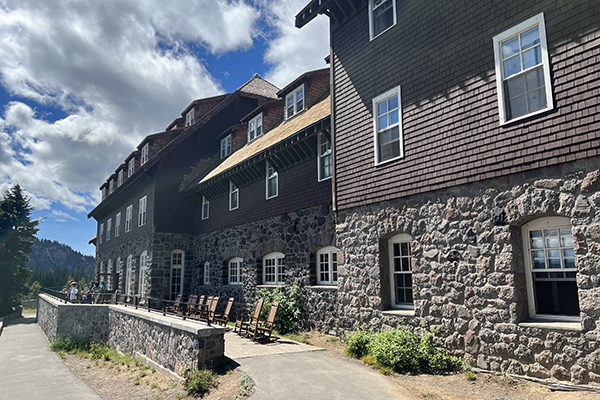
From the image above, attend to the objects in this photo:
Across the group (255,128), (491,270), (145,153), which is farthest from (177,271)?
(491,270)

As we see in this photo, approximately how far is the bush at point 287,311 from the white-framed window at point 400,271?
402 cm

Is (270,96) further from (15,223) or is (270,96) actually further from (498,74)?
(15,223)

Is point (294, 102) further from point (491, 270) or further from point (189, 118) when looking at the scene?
point (491, 270)

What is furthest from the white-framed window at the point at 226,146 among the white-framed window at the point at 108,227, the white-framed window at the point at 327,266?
the white-framed window at the point at 108,227

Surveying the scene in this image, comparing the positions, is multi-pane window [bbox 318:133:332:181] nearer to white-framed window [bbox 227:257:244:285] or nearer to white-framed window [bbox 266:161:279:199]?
white-framed window [bbox 266:161:279:199]

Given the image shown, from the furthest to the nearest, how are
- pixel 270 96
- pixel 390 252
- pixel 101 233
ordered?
pixel 101 233 < pixel 270 96 < pixel 390 252

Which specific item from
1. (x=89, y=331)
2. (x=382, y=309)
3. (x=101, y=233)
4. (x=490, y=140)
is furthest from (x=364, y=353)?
(x=101, y=233)

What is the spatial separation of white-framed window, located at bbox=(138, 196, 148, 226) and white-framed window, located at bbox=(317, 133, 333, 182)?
13.1 m

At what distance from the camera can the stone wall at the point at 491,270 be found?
605 centimetres

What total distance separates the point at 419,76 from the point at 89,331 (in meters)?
17.6

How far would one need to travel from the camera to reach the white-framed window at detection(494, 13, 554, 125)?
685cm

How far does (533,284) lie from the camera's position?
6898 millimetres

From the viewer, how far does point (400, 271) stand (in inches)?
372

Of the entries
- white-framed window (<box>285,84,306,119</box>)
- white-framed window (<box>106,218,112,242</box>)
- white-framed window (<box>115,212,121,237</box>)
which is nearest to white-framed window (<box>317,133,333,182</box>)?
white-framed window (<box>285,84,306,119</box>)
